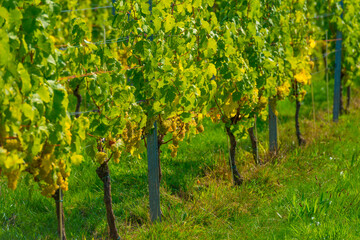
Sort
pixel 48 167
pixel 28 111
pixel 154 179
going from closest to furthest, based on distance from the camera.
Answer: pixel 28 111 → pixel 48 167 → pixel 154 179

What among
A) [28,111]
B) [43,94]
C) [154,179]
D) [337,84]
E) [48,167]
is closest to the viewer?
[28,111]

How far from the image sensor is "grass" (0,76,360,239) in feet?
14.3

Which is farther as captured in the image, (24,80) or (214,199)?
(214,199)

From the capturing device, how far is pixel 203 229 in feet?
14.8

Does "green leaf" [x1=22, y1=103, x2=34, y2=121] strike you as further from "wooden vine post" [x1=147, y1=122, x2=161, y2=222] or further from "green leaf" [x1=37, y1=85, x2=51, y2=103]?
"wooden vine post" [x1=147, y1=122, x2=161, y2=222]

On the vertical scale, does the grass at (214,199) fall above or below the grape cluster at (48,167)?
below

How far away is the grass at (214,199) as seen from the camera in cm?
437

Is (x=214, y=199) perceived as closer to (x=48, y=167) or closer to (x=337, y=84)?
(x=48, y=167)

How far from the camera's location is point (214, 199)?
194 inches

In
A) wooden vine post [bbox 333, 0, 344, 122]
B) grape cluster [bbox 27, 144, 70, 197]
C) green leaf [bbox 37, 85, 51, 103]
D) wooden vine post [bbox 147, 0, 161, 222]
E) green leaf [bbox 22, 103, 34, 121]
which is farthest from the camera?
wooden vine post [bbox 333, 0, 344, 122]

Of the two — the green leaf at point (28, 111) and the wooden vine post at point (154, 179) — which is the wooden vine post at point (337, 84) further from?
the green leaf at point (28, 111)

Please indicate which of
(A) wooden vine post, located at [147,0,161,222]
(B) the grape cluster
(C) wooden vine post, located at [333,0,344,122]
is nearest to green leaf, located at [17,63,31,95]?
(B) the grape cluster

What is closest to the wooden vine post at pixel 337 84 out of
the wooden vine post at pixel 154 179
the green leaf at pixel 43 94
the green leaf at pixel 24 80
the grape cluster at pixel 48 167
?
the wooden vine post at pixel 154 179

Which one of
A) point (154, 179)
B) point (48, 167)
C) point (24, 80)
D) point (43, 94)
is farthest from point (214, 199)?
point (24, 80)
